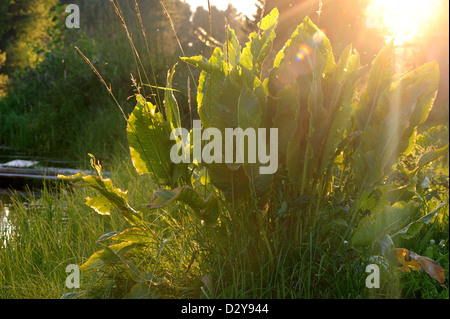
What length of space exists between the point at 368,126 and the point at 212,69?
2.15 ft

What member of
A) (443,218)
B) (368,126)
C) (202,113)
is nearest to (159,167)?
(202,113)

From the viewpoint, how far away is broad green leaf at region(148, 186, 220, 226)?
1.64m

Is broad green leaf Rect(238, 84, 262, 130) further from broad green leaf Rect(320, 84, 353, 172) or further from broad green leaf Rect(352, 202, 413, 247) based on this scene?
broad green leaf Rect(352, 202, 413, 247)

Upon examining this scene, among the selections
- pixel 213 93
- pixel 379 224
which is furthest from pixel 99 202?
pixel 379 224

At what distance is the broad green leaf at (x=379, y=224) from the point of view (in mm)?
1732

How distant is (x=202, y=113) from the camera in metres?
1.97

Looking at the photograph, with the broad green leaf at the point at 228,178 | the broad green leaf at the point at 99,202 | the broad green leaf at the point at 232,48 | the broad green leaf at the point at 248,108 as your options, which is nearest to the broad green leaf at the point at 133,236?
the broad green leaf at the point at 99,202

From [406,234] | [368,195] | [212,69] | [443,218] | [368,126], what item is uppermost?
[212,69]

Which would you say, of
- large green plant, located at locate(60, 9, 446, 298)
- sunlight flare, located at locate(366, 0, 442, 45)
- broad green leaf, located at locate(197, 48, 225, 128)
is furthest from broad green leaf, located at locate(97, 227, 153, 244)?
sunlight flare, located at locate(366, 0, 442, 45)

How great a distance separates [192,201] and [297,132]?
1.62 feet

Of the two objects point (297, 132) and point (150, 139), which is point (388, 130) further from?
point (150, 139)

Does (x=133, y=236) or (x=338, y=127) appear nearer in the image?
(x=338, y=127)

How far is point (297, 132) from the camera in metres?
1.84

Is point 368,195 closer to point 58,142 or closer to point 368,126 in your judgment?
point 368,126
